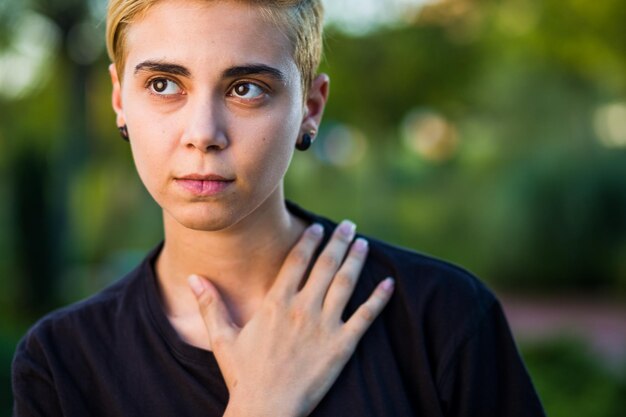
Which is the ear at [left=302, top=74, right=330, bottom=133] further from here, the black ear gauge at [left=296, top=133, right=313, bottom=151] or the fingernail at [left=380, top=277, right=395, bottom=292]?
the fingernail at [left=380, top=277, right=395, bottom=292]

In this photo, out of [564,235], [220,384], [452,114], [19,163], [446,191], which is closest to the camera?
[220,384]

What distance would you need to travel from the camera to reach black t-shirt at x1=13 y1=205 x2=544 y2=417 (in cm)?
180

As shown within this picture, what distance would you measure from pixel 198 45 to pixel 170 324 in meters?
0.65

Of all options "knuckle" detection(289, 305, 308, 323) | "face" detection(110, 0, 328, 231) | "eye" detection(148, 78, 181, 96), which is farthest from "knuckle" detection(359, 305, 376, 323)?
"eye" detection(148, 78, 181, 96)

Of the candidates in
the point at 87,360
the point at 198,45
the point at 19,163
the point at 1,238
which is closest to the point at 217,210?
the point at 198,45

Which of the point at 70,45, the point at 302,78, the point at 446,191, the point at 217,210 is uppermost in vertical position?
the point at 70,45

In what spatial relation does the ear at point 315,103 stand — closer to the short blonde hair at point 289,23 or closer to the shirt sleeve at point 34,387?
the short blonde hair at point 289,23

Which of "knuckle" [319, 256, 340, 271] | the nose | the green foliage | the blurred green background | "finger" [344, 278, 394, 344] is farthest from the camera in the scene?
the blurred green background

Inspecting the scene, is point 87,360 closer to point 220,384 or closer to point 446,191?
point 220,384

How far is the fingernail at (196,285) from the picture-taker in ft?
6.28

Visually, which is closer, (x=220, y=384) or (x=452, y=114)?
(x=220, y=384)

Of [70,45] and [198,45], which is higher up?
[70,45]

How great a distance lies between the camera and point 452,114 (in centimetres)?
1485

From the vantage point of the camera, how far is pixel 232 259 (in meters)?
1.94
